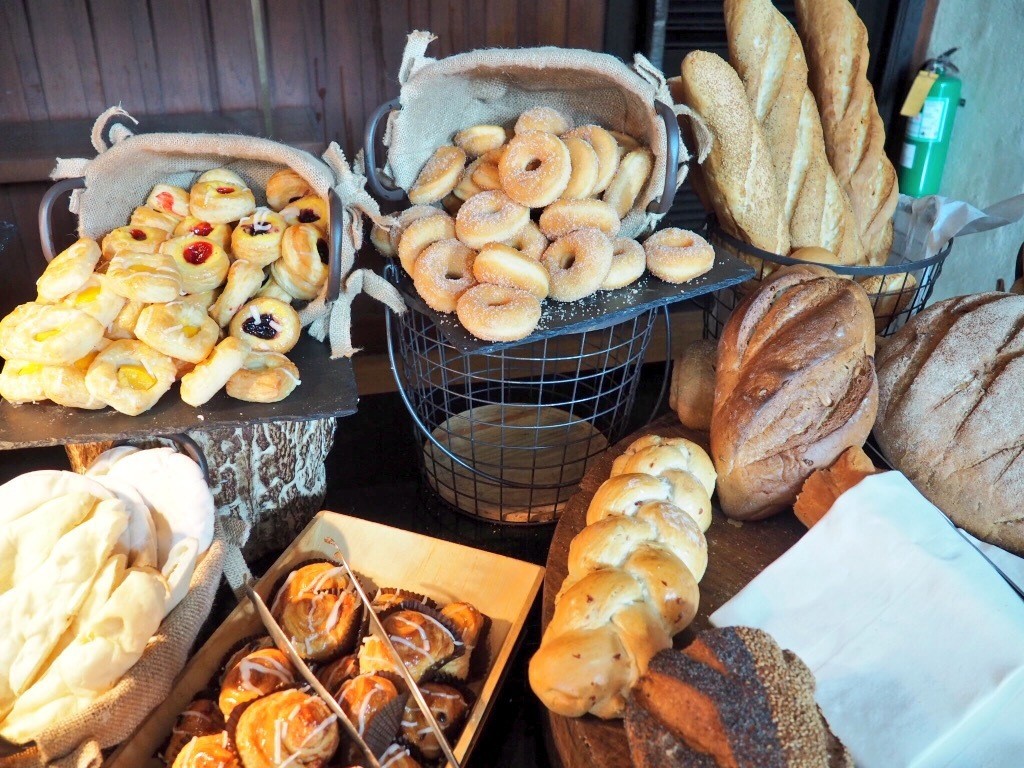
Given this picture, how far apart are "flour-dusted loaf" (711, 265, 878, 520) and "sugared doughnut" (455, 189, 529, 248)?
38 centimetres

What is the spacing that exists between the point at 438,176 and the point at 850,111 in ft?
2.62

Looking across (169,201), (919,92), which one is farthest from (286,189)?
(919,92)

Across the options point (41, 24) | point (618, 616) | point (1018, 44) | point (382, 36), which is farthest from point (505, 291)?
point (1018, 44)

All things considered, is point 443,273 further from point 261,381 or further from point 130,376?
point 130,376

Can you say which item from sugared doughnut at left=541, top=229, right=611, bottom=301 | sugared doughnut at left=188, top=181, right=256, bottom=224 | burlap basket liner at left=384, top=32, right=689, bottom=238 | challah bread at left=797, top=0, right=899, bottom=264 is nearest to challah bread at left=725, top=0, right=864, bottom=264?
challah bread at left=797, top=0, right=899, bottom=264

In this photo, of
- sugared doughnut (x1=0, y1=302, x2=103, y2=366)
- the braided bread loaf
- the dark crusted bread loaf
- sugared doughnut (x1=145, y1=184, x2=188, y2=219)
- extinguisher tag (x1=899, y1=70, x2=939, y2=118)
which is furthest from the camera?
extinguisher tag (x1=899, y1=70, x2=939, y2=118)

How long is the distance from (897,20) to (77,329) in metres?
1.89

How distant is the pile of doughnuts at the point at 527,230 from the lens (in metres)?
1.06

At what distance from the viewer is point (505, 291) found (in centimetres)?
104

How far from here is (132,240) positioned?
1081 millimetres

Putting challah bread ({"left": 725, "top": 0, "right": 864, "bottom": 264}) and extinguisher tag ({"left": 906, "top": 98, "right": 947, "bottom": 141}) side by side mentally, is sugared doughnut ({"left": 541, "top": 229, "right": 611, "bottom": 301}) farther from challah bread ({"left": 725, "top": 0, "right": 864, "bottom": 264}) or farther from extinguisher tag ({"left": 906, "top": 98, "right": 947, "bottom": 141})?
extinguisher tag ({"left": 906, "top": 98, "right": 947, "bottom": 141})

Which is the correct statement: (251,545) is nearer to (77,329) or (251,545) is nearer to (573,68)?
(77,329)

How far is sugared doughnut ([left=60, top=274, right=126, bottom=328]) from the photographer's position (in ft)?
3.25

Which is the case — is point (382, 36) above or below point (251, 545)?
above
